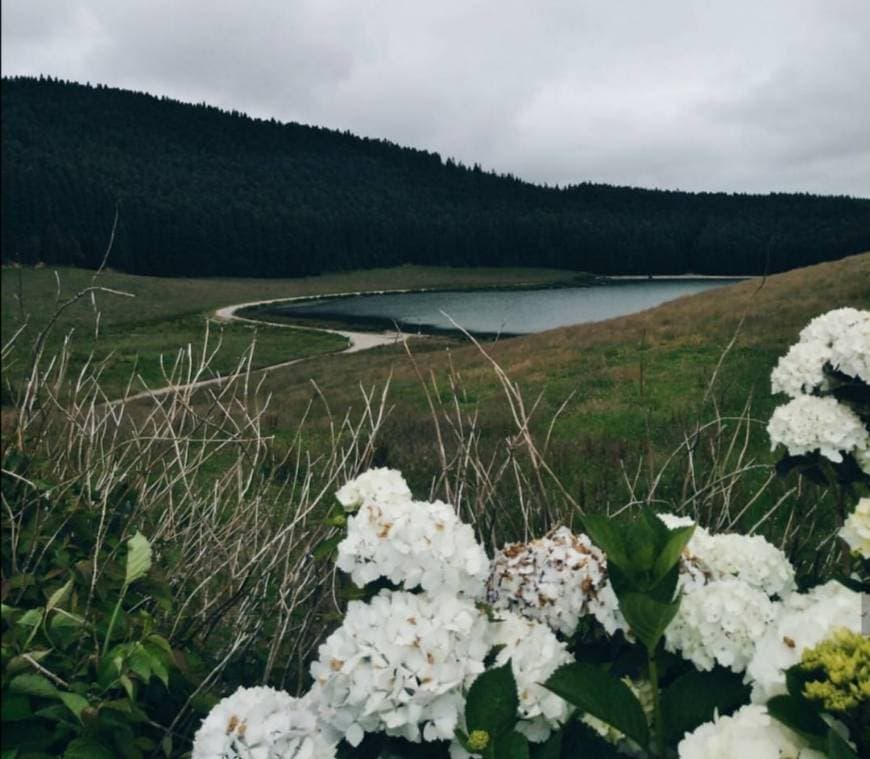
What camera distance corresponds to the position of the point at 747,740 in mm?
1584

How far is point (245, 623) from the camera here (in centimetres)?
316

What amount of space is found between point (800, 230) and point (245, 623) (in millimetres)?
101851

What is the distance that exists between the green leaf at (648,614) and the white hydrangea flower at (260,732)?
0.77 meters

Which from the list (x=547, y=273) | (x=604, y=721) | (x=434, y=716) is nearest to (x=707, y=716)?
(x=604, y=721)

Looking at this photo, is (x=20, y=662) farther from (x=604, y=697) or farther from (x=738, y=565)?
(x=738, y=565)

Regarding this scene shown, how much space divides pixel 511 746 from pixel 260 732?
0.59 m

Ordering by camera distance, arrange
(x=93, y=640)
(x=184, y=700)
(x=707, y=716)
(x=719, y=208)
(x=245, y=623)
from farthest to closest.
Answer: (x=719, y=208)
(x=245, y=623)
(x=184, y=700)
(x=93, y=640)
(x=707, y=716)

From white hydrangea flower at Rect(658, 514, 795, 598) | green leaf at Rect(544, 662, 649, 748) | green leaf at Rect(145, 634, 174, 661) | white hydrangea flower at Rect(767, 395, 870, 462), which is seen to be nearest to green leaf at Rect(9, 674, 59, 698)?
green leaf at Rect(145, 634, 174, 661)

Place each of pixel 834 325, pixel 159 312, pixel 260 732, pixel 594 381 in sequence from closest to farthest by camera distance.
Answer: pixel 260 732 < pixel 834 325 < pixel 594 381 < pixel 159 312

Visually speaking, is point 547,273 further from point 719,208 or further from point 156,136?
point 156,136

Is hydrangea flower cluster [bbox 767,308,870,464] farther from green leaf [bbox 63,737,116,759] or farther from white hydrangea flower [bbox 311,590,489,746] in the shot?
green leaf [bbox 63,737,116,759]

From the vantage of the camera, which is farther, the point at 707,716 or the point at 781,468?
the point at 781,468

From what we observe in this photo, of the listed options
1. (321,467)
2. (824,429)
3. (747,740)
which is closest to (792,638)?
(747,740)

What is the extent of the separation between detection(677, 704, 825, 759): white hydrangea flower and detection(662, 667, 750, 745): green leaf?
0.24 meters
